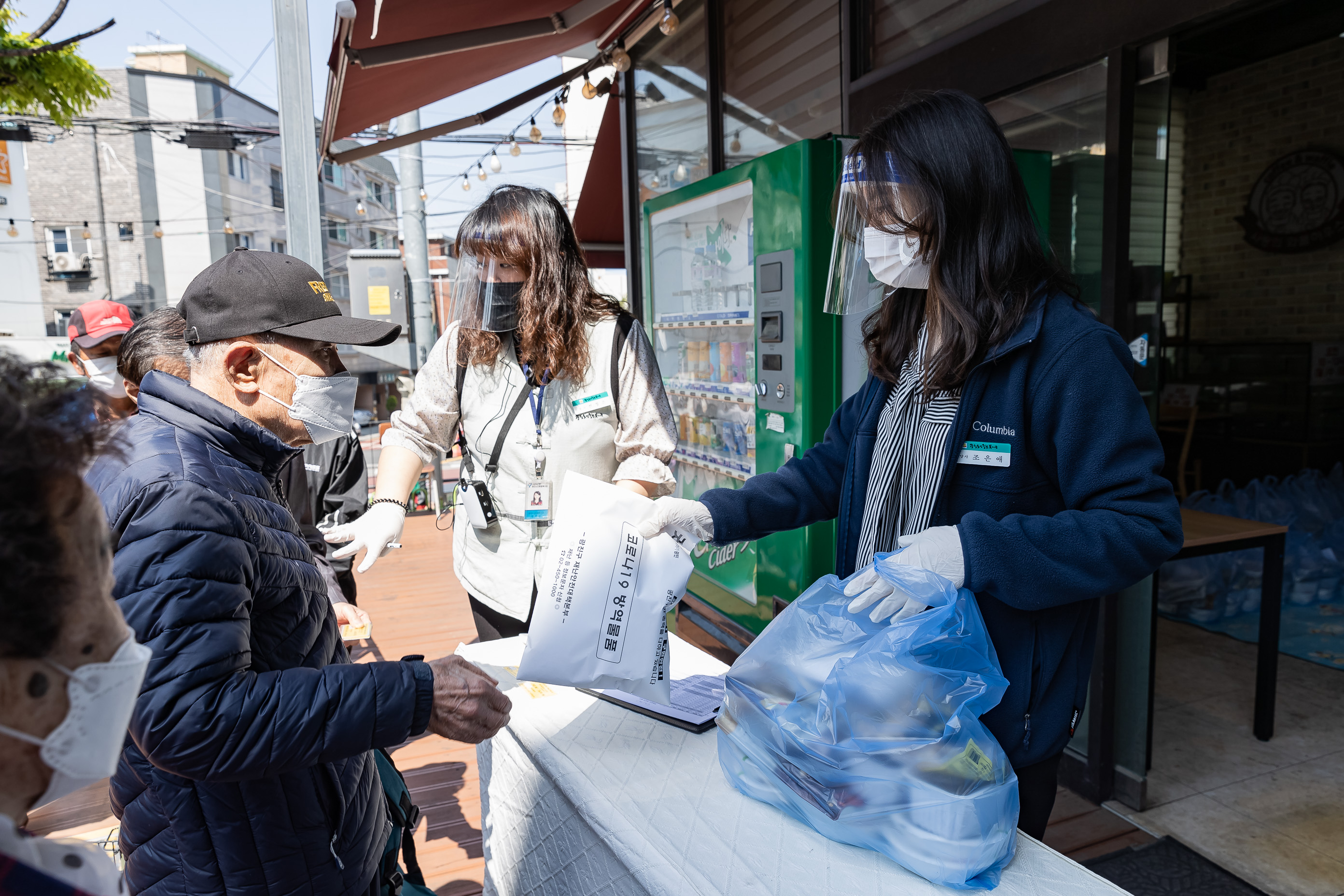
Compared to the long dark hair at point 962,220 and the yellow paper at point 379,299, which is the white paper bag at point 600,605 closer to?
the long dark hair at point 962,220

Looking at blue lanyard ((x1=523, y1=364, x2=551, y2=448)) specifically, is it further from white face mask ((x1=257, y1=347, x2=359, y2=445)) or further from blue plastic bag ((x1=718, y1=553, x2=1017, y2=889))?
blue plastic bag ((x1=718, y1=553, x2=1017, y2=889))

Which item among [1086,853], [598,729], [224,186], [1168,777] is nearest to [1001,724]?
[598,729]

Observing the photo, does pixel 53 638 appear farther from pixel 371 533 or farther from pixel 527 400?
pixel 527 400

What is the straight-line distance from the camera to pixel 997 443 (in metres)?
1.35

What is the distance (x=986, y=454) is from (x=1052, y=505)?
138mm

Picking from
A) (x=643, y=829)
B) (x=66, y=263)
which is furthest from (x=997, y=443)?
(x=66, y=263)

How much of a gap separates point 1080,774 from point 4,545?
3164 mm

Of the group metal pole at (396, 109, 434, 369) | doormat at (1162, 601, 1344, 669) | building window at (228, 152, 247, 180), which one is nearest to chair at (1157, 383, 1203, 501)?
doormat at (1162, 601, 1344, 669)

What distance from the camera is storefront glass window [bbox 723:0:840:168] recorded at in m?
3.79

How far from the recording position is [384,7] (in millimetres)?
3348

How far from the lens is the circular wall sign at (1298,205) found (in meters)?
6.41

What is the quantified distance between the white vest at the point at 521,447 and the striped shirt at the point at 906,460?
0.85m

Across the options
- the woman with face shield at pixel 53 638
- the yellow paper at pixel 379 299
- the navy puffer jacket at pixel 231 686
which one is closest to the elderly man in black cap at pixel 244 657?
the navy puffer jacket at pixel 231 686

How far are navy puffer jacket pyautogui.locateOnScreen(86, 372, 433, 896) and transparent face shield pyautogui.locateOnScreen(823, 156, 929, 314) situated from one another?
1076 millimetres
